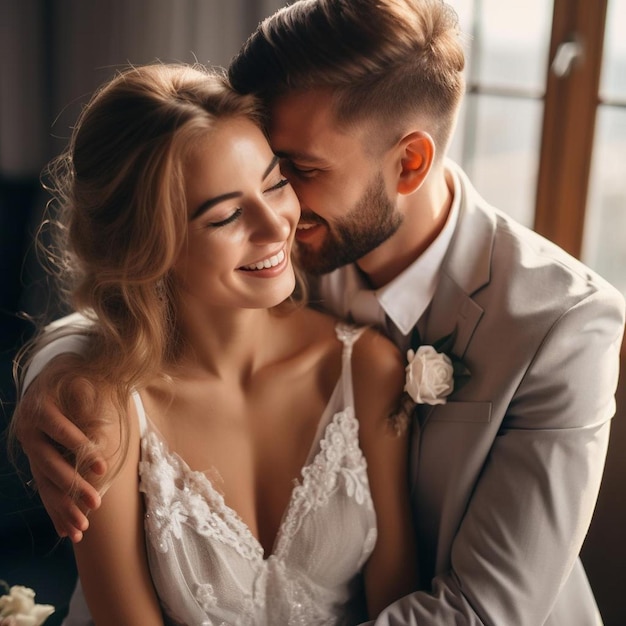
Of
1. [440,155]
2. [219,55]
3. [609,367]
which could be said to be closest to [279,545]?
[609,367]

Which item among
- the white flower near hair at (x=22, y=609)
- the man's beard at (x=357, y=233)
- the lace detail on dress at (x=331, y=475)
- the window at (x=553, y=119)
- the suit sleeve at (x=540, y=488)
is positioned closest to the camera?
the white flower near hair at (x=22, y=609)

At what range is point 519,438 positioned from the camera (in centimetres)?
153

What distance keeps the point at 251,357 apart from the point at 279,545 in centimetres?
35

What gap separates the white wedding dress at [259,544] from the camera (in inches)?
60.9

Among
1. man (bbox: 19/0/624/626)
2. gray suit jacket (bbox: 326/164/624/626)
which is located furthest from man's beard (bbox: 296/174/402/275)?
gray suit jacket (bbox: 326/164/624/626)

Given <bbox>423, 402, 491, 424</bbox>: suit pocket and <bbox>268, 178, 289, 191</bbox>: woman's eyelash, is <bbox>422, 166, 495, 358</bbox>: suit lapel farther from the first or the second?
<bbox>268, 178, 289, 191</bbox>: woman's eyelash

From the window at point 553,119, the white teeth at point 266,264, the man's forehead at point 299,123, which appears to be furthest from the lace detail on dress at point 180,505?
the window at point 553,119

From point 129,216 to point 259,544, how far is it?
2.06ft

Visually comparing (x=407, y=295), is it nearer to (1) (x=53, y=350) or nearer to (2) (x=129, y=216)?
(2) (x=129, y=216)

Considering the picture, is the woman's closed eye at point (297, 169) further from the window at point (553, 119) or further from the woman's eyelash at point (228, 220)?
the window at point (553, 119)

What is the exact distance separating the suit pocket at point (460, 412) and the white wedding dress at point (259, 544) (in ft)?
0.48

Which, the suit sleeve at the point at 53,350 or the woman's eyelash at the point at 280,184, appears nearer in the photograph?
the woman's eyelash at the point at 280,184

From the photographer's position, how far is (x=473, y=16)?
2.44 metres

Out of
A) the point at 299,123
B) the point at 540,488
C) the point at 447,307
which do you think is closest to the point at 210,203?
the point at 299,123
